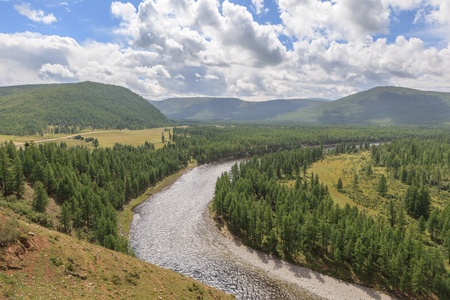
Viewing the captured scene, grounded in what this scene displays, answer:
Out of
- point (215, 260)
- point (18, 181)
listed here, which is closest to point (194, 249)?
point (215, 260)

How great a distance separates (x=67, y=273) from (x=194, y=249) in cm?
4807

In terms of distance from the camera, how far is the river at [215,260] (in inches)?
2287

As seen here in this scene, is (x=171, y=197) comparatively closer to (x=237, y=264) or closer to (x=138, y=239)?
(x=138, y=239)

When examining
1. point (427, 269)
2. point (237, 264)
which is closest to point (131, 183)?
point (237, 264)

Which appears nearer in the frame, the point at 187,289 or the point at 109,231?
the point at 187,289

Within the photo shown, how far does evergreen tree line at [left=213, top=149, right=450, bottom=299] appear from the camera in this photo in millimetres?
54688

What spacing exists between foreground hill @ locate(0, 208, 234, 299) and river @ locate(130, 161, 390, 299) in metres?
20.2

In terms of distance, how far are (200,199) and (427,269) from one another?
291ft

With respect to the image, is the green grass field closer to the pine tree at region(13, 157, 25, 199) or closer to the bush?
the bush

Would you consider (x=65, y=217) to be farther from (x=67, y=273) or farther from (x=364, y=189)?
(x=364, y=189)

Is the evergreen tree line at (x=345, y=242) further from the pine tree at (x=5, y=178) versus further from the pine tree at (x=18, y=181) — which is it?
the pine tree at (x=5, y=178)

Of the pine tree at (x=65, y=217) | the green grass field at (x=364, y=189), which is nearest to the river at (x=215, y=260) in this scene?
the pine tree at (x=65, y=217)

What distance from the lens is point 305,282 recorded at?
6172cm

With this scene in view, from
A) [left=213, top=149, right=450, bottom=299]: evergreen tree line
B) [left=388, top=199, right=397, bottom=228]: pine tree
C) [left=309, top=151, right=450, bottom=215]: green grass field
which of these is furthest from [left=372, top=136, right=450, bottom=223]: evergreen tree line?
[left=213, top=149, right=450, bottom=299]: evergreen tree line
